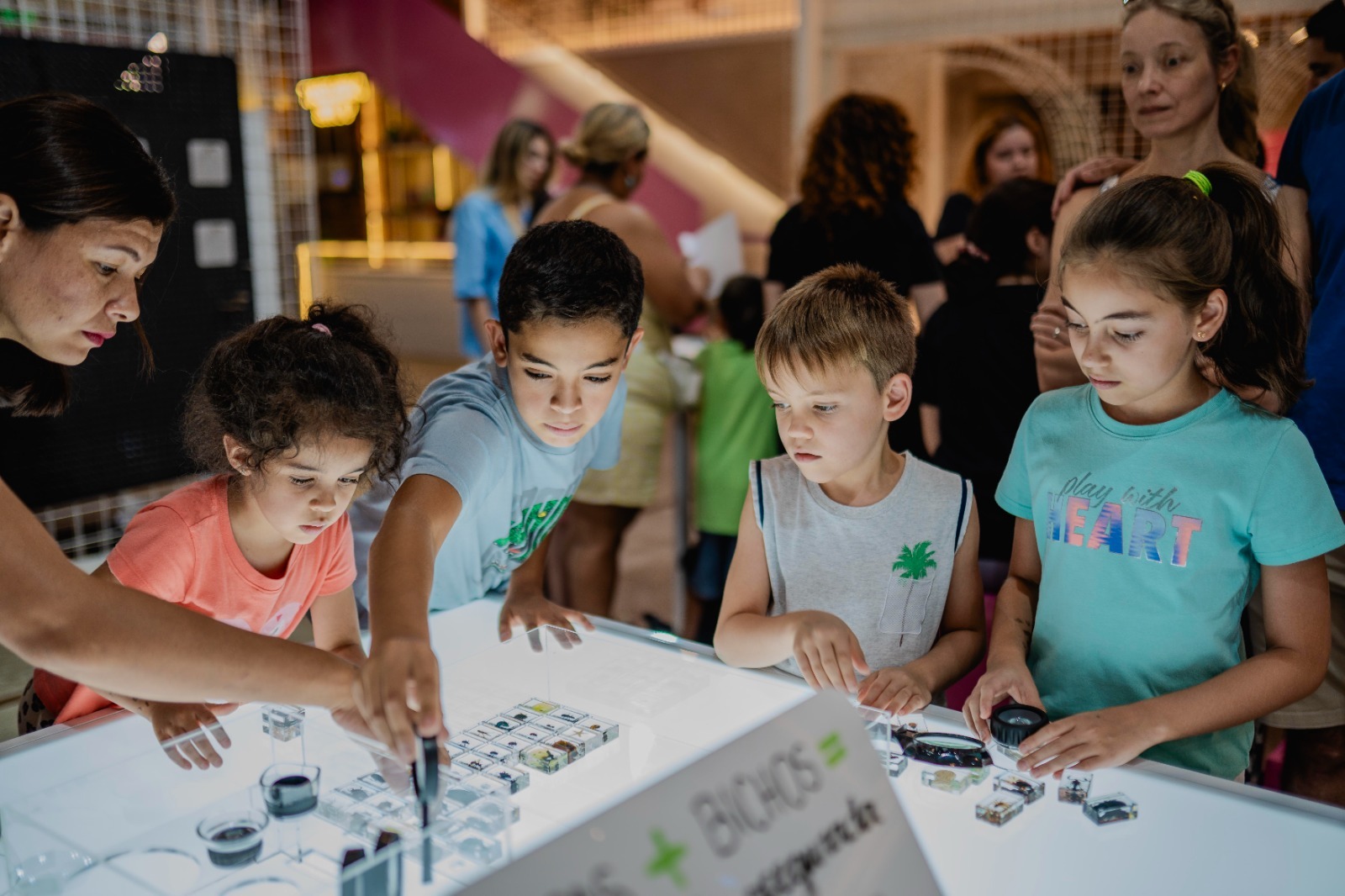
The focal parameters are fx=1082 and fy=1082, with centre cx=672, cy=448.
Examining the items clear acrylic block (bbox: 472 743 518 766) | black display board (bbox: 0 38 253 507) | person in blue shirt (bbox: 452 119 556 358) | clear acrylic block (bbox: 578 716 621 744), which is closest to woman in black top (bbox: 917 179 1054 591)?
clear acrylic block (bbox: 578 716 621 744)

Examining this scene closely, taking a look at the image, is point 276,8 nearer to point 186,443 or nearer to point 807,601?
point 186,443

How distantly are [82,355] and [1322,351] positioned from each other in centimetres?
160

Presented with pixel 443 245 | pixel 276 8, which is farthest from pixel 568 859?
pixel 443 245

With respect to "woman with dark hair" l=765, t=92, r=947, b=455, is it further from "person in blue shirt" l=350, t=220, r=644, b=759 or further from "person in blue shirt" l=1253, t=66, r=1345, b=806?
"person in blue shirt" l=350, t=220, r=644, b=759

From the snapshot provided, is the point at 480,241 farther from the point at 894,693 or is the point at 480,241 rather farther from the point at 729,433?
the point at 894,693

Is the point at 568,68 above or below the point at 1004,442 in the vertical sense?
above

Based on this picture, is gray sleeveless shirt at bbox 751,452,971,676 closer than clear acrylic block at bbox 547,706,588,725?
No

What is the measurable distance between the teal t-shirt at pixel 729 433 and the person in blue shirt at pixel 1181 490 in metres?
1.39

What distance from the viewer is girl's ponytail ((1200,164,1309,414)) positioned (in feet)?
4.11

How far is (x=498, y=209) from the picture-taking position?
373 cm

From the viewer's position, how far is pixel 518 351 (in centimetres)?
142

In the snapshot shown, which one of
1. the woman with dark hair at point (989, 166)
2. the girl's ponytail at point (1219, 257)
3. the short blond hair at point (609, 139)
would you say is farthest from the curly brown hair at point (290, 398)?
the woman with dark hair at point (989, 166)

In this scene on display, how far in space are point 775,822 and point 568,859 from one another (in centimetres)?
15

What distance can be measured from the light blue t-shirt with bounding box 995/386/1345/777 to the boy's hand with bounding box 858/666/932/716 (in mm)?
247
